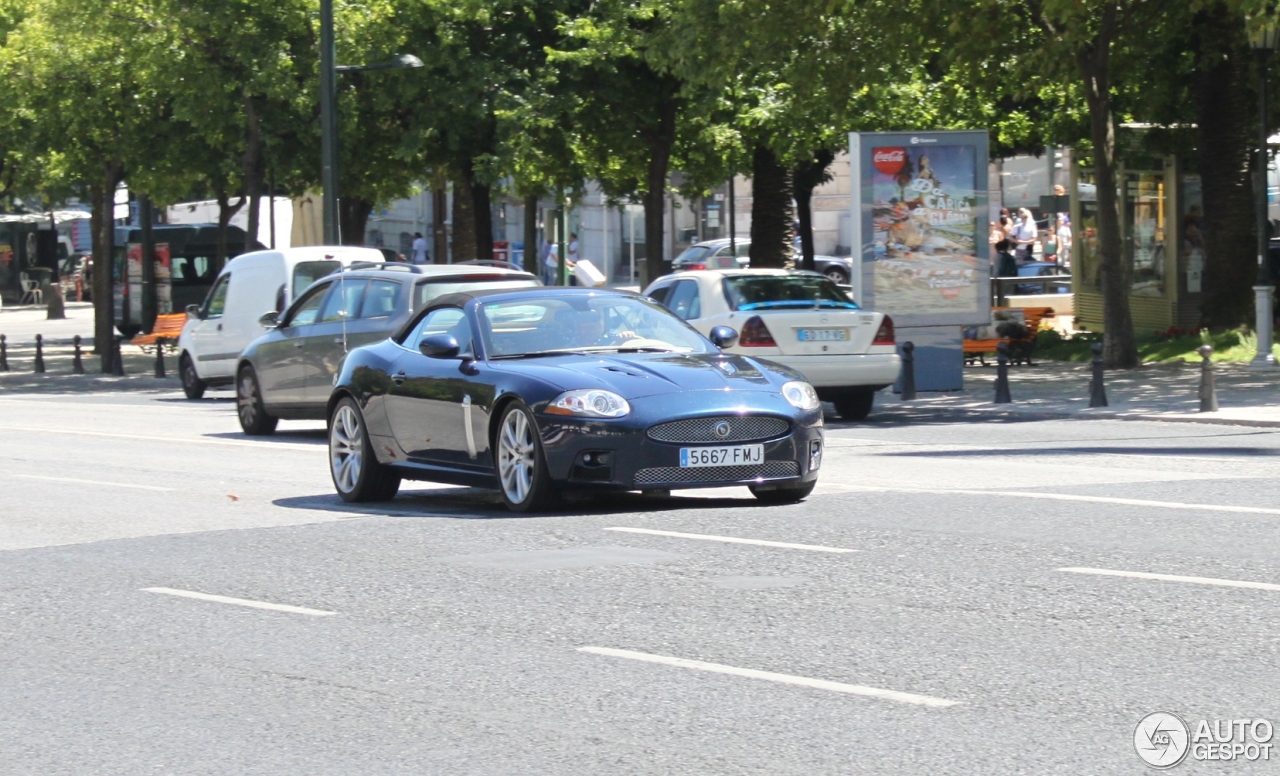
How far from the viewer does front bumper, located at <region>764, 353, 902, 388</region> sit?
796 inches

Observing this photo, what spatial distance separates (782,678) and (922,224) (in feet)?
54.0

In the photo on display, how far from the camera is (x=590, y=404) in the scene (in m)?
11.5

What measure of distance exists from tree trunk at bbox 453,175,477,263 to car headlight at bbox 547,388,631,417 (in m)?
26.8

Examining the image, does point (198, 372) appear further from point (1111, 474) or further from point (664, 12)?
point (1111, 474)

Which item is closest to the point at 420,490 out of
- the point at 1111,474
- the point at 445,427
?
the point at 445,427

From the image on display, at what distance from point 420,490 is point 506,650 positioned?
7.05 metres

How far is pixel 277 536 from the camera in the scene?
11.6 metres

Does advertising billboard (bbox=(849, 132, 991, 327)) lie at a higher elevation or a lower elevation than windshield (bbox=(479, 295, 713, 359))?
higher

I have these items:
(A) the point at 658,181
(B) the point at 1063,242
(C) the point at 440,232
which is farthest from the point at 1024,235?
(A) the point at 658,181

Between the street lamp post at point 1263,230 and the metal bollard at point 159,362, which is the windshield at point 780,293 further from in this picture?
the metal bollard at point 159,362

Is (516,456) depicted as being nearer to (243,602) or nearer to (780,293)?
(243,602)

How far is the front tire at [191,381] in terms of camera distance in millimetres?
29109

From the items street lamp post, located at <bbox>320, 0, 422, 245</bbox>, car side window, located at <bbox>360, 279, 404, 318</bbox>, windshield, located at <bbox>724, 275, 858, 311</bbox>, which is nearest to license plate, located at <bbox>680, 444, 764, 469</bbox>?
car side window, located at <bbox>360, 279, 404, 318</bbox>

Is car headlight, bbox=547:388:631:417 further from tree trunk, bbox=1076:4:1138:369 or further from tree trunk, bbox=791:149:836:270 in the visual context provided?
tree trunk, bbox=791:149:836:270
